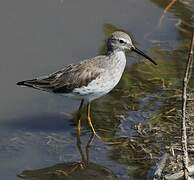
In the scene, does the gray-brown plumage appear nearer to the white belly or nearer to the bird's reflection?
the white belly

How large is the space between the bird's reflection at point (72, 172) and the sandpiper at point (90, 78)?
587mm

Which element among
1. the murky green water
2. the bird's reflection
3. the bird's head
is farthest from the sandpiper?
the bird's reflection

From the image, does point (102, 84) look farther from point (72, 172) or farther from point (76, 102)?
point (72, 172)

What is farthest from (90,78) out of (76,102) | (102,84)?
(76,102)

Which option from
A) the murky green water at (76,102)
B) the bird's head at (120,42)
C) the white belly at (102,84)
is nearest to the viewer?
the murky green water at (76,102)

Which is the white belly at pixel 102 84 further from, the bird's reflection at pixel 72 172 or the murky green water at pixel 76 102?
the bird's reflection at pixel 72 172

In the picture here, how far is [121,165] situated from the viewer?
23.4 ft

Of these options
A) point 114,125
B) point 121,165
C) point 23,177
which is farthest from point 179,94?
point 23,177

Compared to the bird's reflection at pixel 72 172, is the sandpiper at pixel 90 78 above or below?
above

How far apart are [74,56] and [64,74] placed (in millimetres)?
1308

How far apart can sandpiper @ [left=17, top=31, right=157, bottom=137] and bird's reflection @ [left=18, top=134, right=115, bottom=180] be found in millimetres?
587

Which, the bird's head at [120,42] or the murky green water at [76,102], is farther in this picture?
the bird's head at [120,42]

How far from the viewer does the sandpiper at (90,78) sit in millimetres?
7547

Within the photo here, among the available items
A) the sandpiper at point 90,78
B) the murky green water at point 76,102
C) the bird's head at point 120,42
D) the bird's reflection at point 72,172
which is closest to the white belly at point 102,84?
the sandpiper at point 90,78
